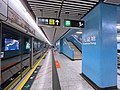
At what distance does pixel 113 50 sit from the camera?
3793 mm

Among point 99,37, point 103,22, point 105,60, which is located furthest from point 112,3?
point 105,60

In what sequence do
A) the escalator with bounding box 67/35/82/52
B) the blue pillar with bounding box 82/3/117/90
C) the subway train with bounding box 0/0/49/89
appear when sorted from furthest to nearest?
the escalator with bounding box 67/35/82/52 < the blue pillar with bounding box 82/3/117/90 < the subway train with bounding box 0/0/49/89

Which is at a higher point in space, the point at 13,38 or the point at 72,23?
the point at 72,23

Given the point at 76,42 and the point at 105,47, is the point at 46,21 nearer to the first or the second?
the point at 105,47

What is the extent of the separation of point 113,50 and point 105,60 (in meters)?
0.46

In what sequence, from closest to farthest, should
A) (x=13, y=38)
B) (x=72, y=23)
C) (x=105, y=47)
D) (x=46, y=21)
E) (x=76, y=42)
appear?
(x=105, y=47) → (x=46, y=21) → (x=72, y=23) → (x=13, y=38) → (x=76, y=42)

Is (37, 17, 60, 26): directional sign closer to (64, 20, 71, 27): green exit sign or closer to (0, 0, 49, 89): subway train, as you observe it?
(64, 20, 71, 27): green exit sign

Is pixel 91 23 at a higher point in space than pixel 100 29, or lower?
higher

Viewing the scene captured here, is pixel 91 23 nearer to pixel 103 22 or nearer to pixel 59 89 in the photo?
pixel 103 22

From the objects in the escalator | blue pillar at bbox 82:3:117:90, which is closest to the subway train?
blue pillar at bbox 82:3:117:90

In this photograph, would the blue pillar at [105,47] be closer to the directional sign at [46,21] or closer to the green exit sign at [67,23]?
Result: the green exit sign at [67,23]

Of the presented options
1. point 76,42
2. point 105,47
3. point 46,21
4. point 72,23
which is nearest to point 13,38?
point 46,21

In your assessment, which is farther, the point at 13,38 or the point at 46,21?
the point at 13,38

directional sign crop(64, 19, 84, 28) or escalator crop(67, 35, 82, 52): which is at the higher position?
directional sign crop(64, 19, 84, 28)
